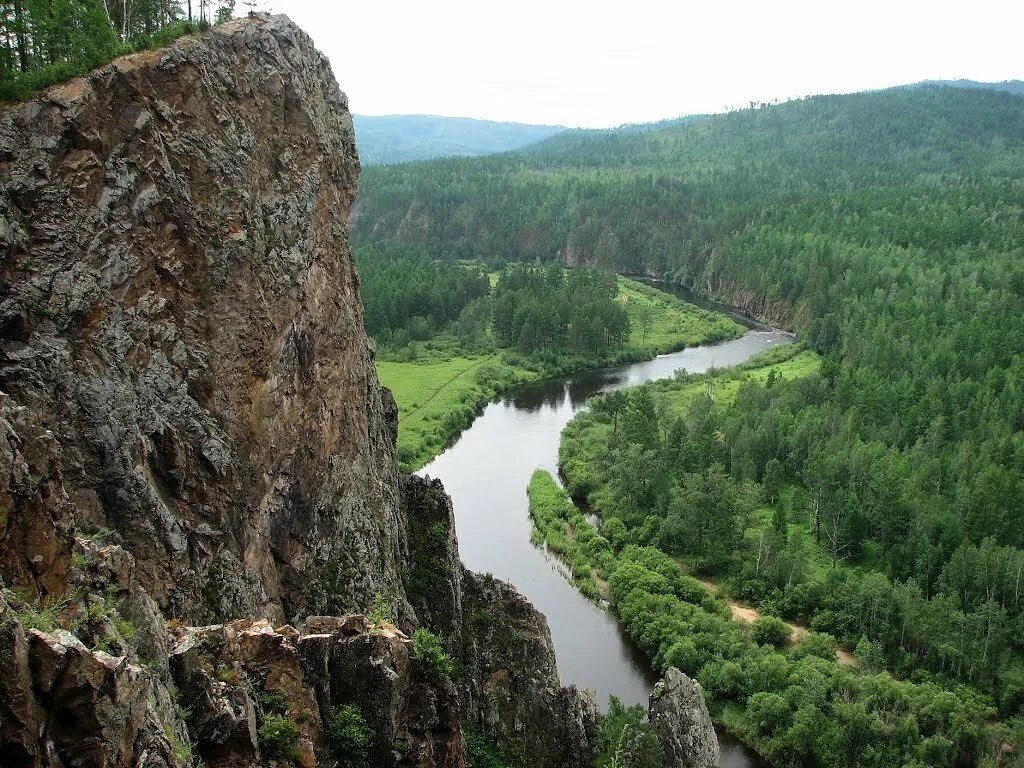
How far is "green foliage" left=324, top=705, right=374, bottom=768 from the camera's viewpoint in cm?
1995

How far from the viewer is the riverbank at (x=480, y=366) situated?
79812mm

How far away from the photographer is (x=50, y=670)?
1159cm

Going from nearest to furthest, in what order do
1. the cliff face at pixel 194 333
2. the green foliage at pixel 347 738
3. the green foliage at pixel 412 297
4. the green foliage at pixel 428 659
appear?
the cliff face at pixel 194 333 < the green foliage at pixel 347 738 < the green foliage at pixel 428 659 < the green foliage at pixel 412 297

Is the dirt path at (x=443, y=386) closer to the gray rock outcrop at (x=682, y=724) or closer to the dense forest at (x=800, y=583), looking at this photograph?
the dense forest at (x=800, y=583)

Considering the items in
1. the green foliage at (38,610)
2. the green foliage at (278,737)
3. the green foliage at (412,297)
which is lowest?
the green foliage at (412,297)

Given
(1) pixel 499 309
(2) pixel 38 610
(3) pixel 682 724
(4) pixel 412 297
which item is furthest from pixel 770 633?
(4) pixel 412 297

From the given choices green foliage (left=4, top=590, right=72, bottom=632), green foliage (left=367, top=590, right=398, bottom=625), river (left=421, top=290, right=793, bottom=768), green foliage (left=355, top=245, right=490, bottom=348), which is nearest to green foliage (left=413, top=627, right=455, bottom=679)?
green foliage (left=367, top=590, right=398, bottom=625)

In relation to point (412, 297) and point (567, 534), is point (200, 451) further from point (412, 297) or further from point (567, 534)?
point (412, 297)

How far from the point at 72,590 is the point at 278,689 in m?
6.14

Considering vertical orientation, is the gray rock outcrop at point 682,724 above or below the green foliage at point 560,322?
below

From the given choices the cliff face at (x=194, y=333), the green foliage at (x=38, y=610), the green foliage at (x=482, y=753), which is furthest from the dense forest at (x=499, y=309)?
the green foliage at (x=38, y=610)

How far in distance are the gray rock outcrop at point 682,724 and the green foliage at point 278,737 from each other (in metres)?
19.0

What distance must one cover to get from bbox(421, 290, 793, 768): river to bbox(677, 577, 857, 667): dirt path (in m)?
6.24

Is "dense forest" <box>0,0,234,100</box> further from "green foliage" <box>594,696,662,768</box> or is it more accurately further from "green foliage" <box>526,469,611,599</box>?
"green foliage" <box>526,469,611,599</box>
